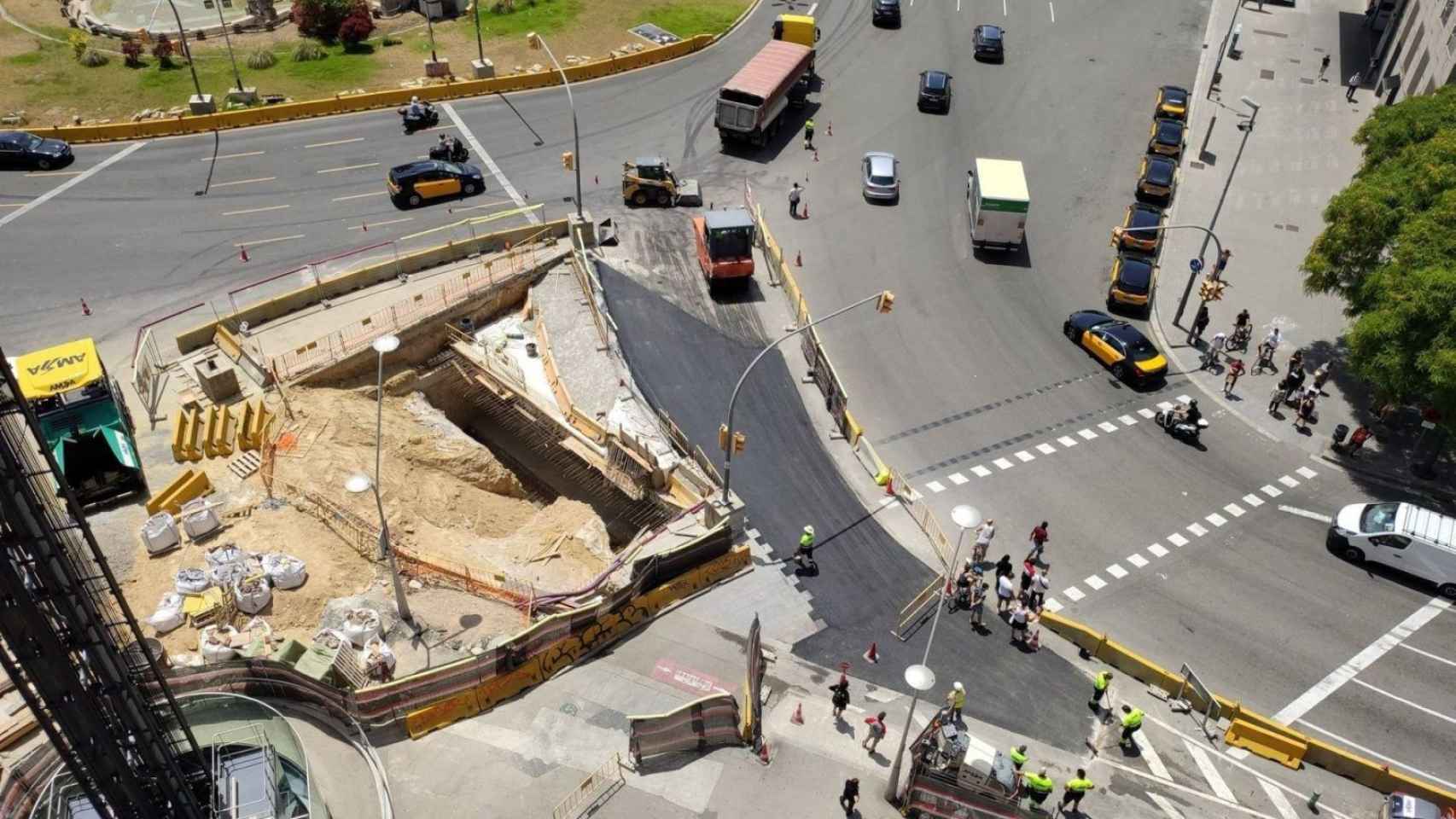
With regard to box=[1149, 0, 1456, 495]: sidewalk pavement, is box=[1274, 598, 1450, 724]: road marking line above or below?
below

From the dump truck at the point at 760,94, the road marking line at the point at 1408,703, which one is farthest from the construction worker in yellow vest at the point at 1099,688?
the dump truck at the point at 760,94

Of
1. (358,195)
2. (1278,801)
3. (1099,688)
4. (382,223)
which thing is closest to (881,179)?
(382,223)

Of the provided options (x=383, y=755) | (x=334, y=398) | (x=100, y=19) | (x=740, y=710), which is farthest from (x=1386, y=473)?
(x=100, y=19)

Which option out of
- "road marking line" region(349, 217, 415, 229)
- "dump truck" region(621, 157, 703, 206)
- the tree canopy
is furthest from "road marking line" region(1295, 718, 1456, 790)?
"road marking line" region(349, 217, 415, 229)

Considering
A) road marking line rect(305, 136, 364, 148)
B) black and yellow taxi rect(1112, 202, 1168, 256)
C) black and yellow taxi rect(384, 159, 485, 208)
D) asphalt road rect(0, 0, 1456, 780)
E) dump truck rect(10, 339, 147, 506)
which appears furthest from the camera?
road marking line rect(305, 136, 364, 148)

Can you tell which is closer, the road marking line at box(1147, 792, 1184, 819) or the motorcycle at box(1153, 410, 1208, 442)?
the road marking line at box(1147, 792, 1184, 819)

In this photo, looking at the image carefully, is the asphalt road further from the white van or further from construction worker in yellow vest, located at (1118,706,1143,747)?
construction worker in yellow vest, located at (1118,706,1143,747)

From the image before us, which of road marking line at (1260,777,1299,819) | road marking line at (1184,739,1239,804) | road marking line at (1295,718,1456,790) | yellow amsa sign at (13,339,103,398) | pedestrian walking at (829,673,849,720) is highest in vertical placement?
yellow amsa sign at (13,339,103,398)

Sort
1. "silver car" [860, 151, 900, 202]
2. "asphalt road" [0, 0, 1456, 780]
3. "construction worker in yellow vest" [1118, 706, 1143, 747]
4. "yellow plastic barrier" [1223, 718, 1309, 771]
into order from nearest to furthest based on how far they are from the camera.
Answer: "construction worker in yellow vest" [1118, 706, 1143, 747], "yellow plastic barrier" [1223, 718, 1309, 771], "asphalt road" [0, 0, 1456, 780], "silver car" [860, 151, 900, 202]

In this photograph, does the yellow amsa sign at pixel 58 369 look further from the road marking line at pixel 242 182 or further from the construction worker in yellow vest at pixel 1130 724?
the construction worker in yellow vest at pixel 1130 724
